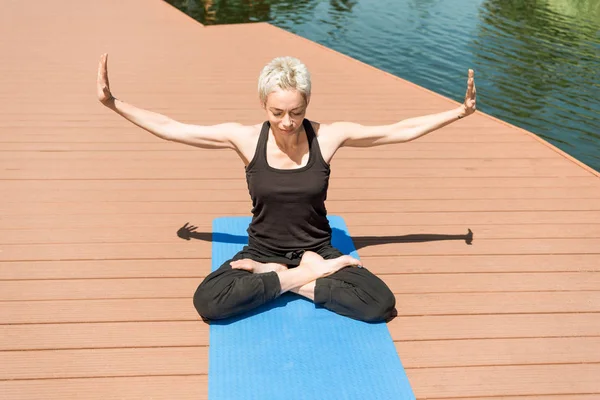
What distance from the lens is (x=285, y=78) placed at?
2793mm

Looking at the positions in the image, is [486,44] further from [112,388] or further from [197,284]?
[112,388]

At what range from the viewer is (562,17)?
16094 millimetres

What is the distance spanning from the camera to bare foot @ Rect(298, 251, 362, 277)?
10.2 ft

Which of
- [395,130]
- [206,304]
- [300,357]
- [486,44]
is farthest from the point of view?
[486,44]

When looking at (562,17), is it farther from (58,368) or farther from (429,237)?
(58,368)

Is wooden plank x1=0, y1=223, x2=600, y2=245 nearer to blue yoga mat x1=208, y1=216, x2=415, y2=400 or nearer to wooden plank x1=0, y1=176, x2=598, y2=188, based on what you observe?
wooden plank x1=0, y1=176, x2=598, y2=188

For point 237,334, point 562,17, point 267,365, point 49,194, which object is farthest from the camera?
point 562,17

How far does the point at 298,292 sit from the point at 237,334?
1.31ft

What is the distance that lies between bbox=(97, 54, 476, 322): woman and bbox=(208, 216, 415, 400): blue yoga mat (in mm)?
77

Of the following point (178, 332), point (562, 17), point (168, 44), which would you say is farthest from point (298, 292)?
point (562, 17)

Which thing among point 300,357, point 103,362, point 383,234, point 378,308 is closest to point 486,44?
point 383,234

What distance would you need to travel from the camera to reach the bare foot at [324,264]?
3.10m

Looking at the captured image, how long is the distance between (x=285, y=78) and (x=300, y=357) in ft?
4.04

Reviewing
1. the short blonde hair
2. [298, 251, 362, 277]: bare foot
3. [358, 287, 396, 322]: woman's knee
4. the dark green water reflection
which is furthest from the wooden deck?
the dark green water reflection
